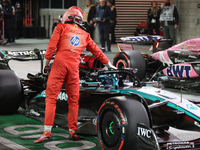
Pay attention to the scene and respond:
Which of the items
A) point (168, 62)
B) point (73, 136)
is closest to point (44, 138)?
point (73, 136)

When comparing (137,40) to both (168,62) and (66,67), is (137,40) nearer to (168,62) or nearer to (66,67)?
(168,62)

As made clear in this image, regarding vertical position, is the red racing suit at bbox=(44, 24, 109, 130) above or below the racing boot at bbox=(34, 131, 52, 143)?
above

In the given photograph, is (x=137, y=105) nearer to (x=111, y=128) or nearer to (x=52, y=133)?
(x=111, y=128)

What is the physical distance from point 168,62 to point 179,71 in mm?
638

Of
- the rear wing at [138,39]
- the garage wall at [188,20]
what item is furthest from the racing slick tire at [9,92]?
the garage wall at [188,20]

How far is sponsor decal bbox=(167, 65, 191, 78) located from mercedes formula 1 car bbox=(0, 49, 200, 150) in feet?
8.39

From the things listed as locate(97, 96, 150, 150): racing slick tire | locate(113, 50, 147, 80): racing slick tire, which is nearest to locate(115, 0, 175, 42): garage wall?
locate(113, 50, 147, 80): racing slick tire

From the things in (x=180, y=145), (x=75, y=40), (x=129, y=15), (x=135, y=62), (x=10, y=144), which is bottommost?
(x=10, y=144)

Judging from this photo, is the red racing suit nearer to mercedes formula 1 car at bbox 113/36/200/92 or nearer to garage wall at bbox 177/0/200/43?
mercedes formula 1 car at bbox 113/36/200/92

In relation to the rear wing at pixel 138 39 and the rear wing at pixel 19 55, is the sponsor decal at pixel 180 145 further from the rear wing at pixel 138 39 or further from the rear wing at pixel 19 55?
the rear wing at pixel 138 39

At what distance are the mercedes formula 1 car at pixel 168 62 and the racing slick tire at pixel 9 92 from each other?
3.13 metres

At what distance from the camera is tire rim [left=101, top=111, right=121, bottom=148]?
4.29 metres

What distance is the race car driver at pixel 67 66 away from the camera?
16.6 ft

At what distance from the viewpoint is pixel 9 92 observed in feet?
20.8
